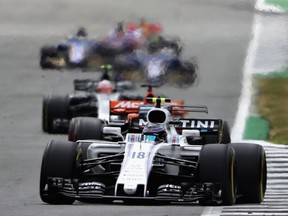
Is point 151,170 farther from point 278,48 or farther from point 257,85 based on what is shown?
point 278,48

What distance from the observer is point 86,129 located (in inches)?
811

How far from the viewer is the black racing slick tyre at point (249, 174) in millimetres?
16922

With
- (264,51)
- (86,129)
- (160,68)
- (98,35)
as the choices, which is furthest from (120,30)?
(86,129)

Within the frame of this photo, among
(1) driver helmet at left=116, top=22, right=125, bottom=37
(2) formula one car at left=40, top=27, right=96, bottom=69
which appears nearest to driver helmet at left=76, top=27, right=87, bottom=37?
(2) formula one car at left=40, top=27, right=96, bottom=69

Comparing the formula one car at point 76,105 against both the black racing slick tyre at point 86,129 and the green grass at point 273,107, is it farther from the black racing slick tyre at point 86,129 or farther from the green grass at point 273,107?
the black racing slick tyre at point 86,129

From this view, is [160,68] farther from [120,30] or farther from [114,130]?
[114,130]

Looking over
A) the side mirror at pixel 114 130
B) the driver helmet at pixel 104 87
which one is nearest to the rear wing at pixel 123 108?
the side mirror at pixel 114 130

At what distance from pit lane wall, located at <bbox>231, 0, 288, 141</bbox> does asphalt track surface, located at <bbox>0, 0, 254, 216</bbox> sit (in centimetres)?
30

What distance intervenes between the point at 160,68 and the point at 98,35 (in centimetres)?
434

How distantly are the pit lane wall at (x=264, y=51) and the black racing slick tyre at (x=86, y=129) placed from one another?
8768 mm

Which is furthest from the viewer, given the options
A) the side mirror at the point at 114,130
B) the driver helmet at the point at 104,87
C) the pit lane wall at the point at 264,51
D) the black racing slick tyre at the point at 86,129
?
the pit lane wall at the point at 264,51

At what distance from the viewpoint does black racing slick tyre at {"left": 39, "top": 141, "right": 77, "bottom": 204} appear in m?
15.9

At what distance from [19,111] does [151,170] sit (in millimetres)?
15192

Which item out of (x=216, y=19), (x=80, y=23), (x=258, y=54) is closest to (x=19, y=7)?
(x=80, y=23)
